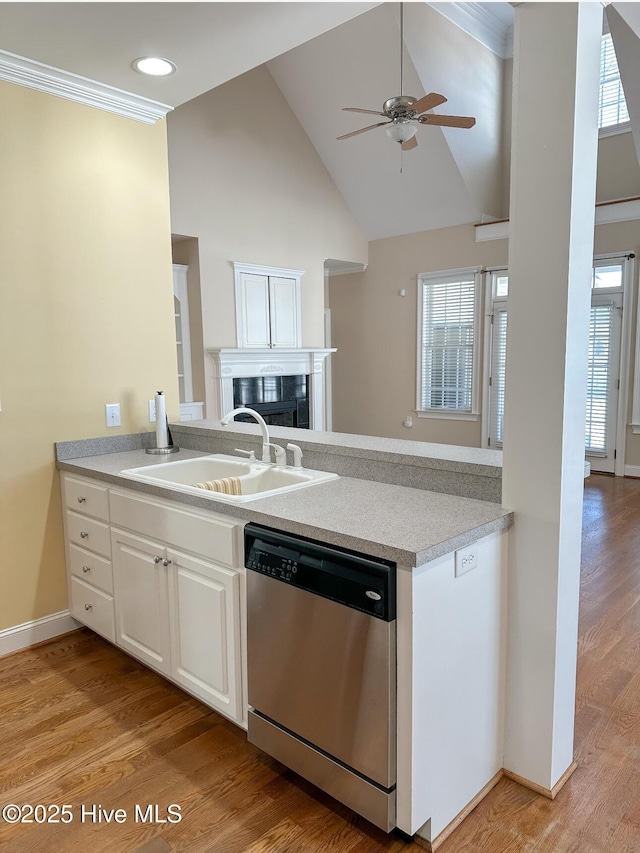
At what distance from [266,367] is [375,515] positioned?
17.0ft

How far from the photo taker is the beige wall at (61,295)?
257 centimetres

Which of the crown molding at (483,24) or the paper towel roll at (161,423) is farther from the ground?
the crown molding at (483,24)

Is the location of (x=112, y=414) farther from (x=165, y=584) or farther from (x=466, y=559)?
(x=466, y=559)

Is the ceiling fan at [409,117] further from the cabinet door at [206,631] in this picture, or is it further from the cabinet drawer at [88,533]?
the cabinet door at [206,631]

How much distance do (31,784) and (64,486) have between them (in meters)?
1.31

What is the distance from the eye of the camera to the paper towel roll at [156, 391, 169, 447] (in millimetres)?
2951

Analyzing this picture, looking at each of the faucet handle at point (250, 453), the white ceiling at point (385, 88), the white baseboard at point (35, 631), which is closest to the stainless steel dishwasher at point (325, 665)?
the faucet handle at point (250, 453)

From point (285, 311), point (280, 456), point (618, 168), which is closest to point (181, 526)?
point (280, 456)

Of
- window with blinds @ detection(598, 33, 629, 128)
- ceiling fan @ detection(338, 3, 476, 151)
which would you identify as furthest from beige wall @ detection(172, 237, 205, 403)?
window with blinds @ detection(598, 33, 629, 128)

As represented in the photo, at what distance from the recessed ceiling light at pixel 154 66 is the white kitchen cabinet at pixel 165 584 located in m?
1.80

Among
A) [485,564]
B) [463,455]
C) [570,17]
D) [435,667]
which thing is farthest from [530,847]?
[570,17]

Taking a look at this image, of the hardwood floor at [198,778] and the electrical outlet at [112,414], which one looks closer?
the hardwood floor at [198,778]

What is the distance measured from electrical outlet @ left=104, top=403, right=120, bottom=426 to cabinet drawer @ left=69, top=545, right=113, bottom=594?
2.10 ft

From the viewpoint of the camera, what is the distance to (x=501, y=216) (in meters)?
7.42
